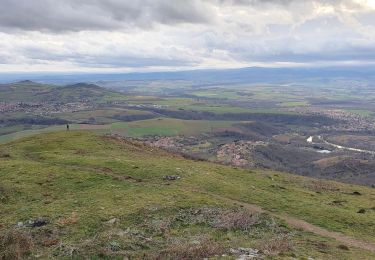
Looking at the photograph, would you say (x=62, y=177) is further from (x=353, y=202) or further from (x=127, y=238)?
(x=353, y=202)

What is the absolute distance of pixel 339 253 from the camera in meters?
28.5

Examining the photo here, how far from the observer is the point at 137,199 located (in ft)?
122

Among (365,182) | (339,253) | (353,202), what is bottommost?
(365,182)

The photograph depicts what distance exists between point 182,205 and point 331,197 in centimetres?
2423

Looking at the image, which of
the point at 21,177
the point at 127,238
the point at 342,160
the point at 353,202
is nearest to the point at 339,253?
the point at 127,238

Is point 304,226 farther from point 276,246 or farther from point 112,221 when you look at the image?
point 112,221

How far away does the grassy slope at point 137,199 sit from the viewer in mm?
29312

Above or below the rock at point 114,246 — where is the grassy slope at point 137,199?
below

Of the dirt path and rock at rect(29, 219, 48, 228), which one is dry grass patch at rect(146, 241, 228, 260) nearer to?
rock at rect(29, 219, 48, 228)

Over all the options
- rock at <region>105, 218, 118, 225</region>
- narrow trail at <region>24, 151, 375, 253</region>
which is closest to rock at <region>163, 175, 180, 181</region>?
narrow trail at <region>24, 151, 375, 253</region>

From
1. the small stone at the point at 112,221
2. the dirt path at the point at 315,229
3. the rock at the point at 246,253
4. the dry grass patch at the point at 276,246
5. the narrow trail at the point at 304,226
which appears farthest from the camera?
the narrow trail at the point at 304,226

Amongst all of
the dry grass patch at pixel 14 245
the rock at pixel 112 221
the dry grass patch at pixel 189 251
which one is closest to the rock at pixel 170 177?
the rock at pixel 112 221

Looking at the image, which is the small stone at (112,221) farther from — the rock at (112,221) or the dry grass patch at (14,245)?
the dry grass patch at (14,245)

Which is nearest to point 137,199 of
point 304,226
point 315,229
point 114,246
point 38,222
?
point 38,222
